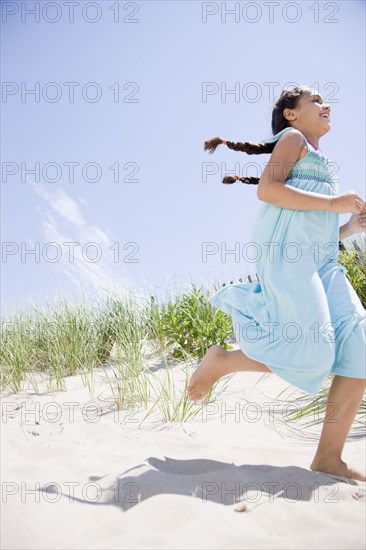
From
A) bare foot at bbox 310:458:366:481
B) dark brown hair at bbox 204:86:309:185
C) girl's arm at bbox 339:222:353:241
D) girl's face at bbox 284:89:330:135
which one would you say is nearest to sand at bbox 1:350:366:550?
bare foot at bbox 310:458:366:481

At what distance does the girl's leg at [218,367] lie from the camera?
2285 mm

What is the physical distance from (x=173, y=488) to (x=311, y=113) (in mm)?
1686

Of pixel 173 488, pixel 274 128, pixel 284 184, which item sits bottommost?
pixel 173 488

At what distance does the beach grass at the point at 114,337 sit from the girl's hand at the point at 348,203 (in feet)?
7.72

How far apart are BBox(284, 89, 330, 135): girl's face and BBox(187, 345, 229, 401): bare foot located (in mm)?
1068

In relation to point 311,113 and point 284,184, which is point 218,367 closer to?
point 284,184

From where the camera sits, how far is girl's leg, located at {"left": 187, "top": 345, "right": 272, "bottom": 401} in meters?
2.29

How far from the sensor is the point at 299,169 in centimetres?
236

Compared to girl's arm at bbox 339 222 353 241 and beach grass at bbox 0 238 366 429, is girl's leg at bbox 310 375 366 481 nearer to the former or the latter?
girl's arm at bbox 339 222 353 241

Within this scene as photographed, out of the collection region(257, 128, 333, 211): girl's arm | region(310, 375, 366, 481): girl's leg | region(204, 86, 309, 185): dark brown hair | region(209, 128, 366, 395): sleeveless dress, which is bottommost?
region(310, 375, 366, 481): girl's leg

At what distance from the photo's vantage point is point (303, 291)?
2.16 meters

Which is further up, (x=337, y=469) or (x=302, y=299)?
(x=302, y=299)

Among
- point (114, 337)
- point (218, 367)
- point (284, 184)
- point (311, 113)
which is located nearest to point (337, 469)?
point (218, 367)

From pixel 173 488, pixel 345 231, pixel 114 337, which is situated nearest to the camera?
pixel 173 488
